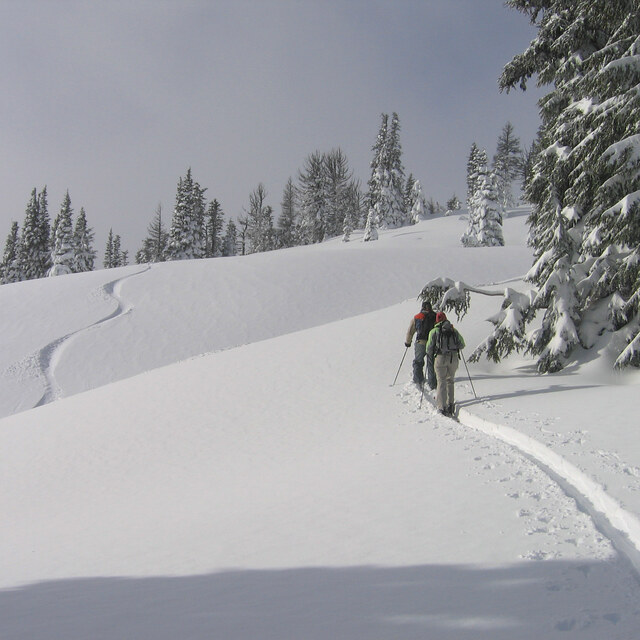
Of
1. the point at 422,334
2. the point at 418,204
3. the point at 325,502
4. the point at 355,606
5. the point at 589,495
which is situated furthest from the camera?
the point at 418,204

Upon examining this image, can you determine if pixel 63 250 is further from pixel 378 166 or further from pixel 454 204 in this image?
pixel 454 204

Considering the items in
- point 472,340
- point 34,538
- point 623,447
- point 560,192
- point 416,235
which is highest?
point 416,235

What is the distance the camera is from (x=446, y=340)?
11.0 m

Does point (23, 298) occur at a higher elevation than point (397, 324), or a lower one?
higher

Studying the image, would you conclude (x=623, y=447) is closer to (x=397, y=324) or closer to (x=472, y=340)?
(x=472, y=340)

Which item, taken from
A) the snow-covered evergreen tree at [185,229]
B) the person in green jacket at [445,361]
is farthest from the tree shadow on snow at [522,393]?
the snow-covered evergreen tree at [185,229]

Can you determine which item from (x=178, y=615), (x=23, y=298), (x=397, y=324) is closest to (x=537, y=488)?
(x=178, y=615)

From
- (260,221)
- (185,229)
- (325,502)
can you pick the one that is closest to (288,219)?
(260,221)

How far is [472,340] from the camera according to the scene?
1587 cm

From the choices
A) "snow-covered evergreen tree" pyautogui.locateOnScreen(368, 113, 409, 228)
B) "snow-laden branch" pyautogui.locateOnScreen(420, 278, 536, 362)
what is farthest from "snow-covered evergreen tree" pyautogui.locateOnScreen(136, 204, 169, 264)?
"snow-laden branch" pyautogui.locateOnScreen(420, 278, 536, 362)

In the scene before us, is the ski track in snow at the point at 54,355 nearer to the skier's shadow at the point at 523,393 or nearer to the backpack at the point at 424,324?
the backpack at the point at 424,324

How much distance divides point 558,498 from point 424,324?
7.33 metres

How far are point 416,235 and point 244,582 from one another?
5551 cm

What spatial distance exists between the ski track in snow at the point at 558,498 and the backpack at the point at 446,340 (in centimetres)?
276
